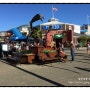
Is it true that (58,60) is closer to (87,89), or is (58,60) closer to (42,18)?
(42,18)

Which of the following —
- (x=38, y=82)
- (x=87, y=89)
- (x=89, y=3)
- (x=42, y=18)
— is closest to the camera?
(x=87, y=89)

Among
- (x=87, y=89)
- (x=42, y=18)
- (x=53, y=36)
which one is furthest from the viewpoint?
(x=53, y=36)

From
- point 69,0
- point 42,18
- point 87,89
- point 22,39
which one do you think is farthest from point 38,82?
point 22,39

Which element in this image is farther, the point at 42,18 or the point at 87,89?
the point at 42,18

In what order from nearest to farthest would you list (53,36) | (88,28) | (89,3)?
(89,3) < (53,36) < (88,28)

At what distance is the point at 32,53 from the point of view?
15.6m

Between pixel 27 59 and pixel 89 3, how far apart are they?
7.83 metres

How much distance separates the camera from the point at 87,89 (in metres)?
7.43

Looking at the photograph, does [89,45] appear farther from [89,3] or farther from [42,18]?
[89,3]

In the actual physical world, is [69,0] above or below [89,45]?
above

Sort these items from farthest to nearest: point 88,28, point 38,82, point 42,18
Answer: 1. point 88,28
2. point 42,18
3. point 38,82

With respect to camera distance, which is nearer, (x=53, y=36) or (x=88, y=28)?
(x=53, y=36)

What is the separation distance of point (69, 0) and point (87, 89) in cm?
286

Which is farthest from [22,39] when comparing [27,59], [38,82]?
[38,82]
